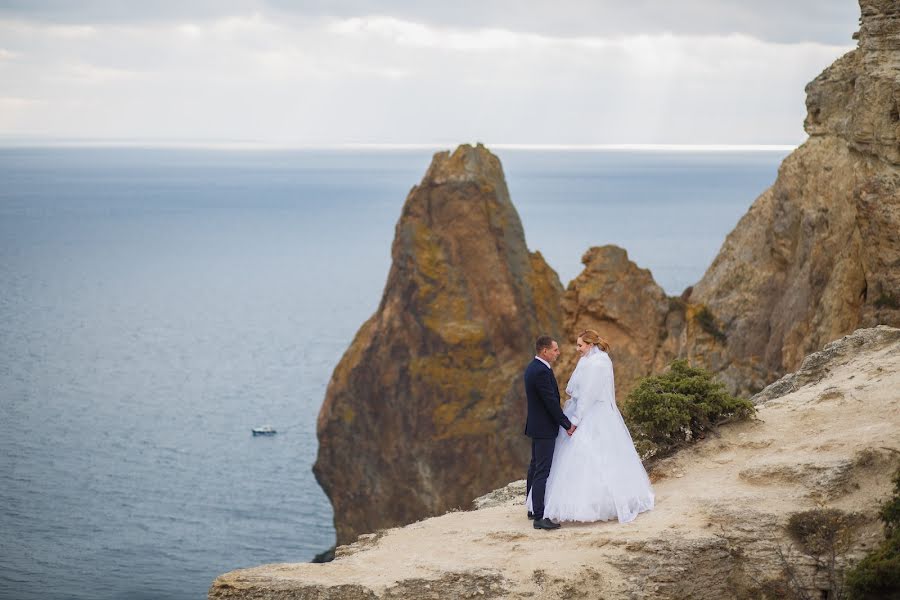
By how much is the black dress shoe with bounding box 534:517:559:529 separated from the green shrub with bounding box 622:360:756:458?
132 inches

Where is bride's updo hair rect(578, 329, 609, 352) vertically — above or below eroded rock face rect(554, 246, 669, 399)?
above

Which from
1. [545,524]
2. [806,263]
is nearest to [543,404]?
[545,524]

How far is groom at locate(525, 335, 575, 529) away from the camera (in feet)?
60.4

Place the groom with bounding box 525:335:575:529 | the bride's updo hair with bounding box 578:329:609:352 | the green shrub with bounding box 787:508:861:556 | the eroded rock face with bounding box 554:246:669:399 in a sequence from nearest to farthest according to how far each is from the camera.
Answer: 1. the green shrub with bounding box 787:508:861:556
2. the groom with bounding box 525:335:575:529
3. the bride's updo hair with bounding box 578:329:609:352
4. the eroded rock face with bounding box 554:246:669:399

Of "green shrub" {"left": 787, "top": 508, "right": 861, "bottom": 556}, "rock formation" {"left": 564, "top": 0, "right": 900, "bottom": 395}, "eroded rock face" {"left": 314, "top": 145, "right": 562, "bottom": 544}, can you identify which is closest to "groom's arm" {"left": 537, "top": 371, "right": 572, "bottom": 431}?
"green shrub" {"left": 787, "top": 508, "right": 861, "bottom": 556}

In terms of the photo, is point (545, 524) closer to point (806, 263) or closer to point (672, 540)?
point (672, 540)

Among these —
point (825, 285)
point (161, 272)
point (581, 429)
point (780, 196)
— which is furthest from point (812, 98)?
point (161, 272)

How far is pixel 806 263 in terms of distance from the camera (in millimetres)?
37125

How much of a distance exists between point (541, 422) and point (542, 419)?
0.05 m

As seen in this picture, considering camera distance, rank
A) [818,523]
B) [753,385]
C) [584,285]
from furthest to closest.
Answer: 1. [584,285]
2. [753,385]
3. [818,523]

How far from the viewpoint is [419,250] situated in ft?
222

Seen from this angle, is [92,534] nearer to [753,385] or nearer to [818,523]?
[753,385]

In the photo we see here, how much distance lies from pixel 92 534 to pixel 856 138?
52363 millimetres

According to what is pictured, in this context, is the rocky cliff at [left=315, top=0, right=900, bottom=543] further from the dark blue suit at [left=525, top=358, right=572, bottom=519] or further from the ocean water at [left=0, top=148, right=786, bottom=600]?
the dark blue suit at [left=525, top=358, right=572, bottom=519]
